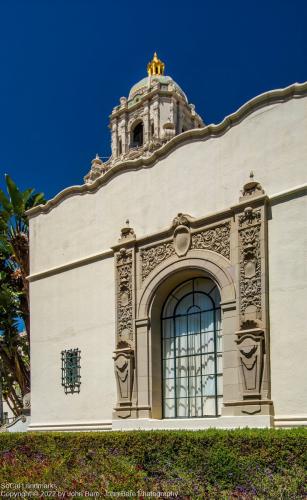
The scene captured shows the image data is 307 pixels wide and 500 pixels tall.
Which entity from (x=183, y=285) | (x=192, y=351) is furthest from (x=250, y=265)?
(x=192, y=351)

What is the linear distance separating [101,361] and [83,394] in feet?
3.73

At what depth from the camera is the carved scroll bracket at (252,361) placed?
10.5 meters

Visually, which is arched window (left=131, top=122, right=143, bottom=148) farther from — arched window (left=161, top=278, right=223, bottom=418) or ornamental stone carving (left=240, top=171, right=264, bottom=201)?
ornamental stone carving (left=240, top=171, right=264, bottom=201)

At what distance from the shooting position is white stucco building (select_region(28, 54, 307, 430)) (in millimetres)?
10531

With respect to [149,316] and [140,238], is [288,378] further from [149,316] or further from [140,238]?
[140,238]

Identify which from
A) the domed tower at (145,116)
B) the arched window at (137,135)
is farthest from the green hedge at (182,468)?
the arched window at (137,135)

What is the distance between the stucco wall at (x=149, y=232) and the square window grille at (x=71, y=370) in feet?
0.67

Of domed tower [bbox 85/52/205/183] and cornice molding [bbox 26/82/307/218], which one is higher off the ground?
domed tower [bbox 85/52/205/183]

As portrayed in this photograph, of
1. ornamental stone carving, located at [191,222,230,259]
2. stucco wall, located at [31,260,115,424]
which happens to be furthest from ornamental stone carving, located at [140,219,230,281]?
stucco wall, located at [31,260,115,424]

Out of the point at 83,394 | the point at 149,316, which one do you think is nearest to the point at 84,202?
the point at 149,316

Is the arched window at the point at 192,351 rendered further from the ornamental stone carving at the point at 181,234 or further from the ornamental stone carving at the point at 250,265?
the ornamental stone carving at the point at 250,265

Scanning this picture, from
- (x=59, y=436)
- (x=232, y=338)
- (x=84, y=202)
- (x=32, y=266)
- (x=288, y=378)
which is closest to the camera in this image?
(x=288, y=378)

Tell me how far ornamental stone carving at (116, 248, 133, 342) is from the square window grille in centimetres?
189

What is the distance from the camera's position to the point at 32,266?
55.6ft
